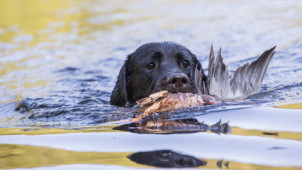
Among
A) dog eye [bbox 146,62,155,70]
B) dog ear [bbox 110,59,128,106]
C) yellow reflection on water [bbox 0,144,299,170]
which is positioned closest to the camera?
yellow reflection on water [bbox 0,144,299,170]

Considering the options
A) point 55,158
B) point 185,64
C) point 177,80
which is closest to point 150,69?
point 185,64

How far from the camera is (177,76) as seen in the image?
4625 millimetres

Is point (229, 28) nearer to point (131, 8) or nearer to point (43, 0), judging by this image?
point (131, 8)

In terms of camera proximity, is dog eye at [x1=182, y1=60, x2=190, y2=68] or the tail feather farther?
dog eye at [x1=182, y1=60, x2=190, y2=68]

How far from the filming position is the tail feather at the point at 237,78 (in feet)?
15.4

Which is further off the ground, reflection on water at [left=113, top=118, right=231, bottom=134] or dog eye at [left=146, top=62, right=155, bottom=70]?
dog eye at [left=146, top=62, right=155, bottom=70]

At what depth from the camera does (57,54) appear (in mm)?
10195

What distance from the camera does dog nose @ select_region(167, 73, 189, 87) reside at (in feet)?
15.2

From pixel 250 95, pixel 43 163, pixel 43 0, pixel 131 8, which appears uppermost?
pixel 43 0

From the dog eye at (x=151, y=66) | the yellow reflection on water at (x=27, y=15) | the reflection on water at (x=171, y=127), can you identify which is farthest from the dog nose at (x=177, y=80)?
the yellow reflection on water at (x=27, y=15)

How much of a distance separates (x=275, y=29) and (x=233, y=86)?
5.93 meters

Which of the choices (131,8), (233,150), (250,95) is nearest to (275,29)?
(250,95)

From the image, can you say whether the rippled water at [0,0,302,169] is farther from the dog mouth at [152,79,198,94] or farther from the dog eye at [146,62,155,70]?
the dog eye at [146,62,155,70]

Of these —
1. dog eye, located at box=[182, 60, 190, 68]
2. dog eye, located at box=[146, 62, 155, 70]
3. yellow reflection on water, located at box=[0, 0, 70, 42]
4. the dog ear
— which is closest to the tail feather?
dog eye, located at box=[182, 60, 190, 68]
